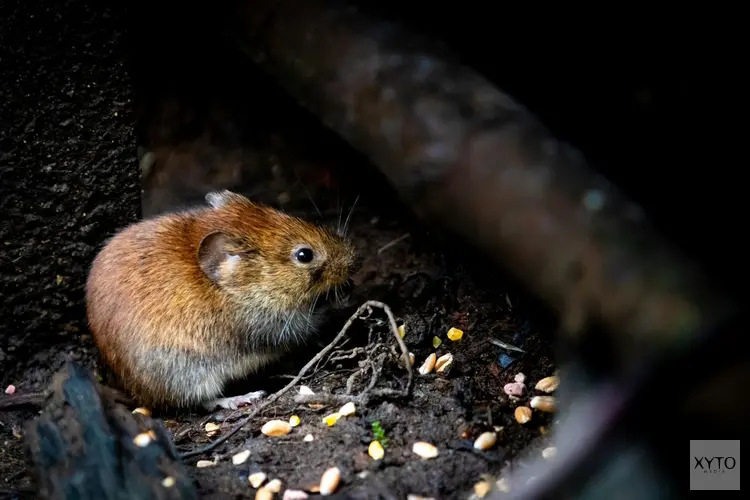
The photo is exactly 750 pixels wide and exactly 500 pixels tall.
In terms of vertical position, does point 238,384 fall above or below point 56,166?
below

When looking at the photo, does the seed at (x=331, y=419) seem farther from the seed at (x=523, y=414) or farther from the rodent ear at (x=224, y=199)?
the rodent ear at (x=224, y=199)

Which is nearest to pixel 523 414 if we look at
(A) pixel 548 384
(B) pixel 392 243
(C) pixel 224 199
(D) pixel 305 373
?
(A) pixel 548 384

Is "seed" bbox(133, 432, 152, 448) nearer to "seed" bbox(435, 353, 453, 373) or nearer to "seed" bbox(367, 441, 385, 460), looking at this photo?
"seed" bbox(367, 441, 385, 460)

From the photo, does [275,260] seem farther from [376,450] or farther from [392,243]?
[376,450]

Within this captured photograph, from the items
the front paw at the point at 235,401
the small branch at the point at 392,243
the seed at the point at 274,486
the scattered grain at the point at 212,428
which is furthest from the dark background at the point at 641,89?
the scattered grain at the point at 212,428

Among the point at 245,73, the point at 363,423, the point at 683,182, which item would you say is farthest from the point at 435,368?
the point at 245,73

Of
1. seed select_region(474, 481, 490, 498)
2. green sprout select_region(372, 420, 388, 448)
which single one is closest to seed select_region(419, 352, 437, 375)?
→ green sprout select_region(372, 420, 388, 448)

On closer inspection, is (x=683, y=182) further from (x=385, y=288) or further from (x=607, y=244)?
(x=385, y=288)

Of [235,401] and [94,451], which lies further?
[235,401]
